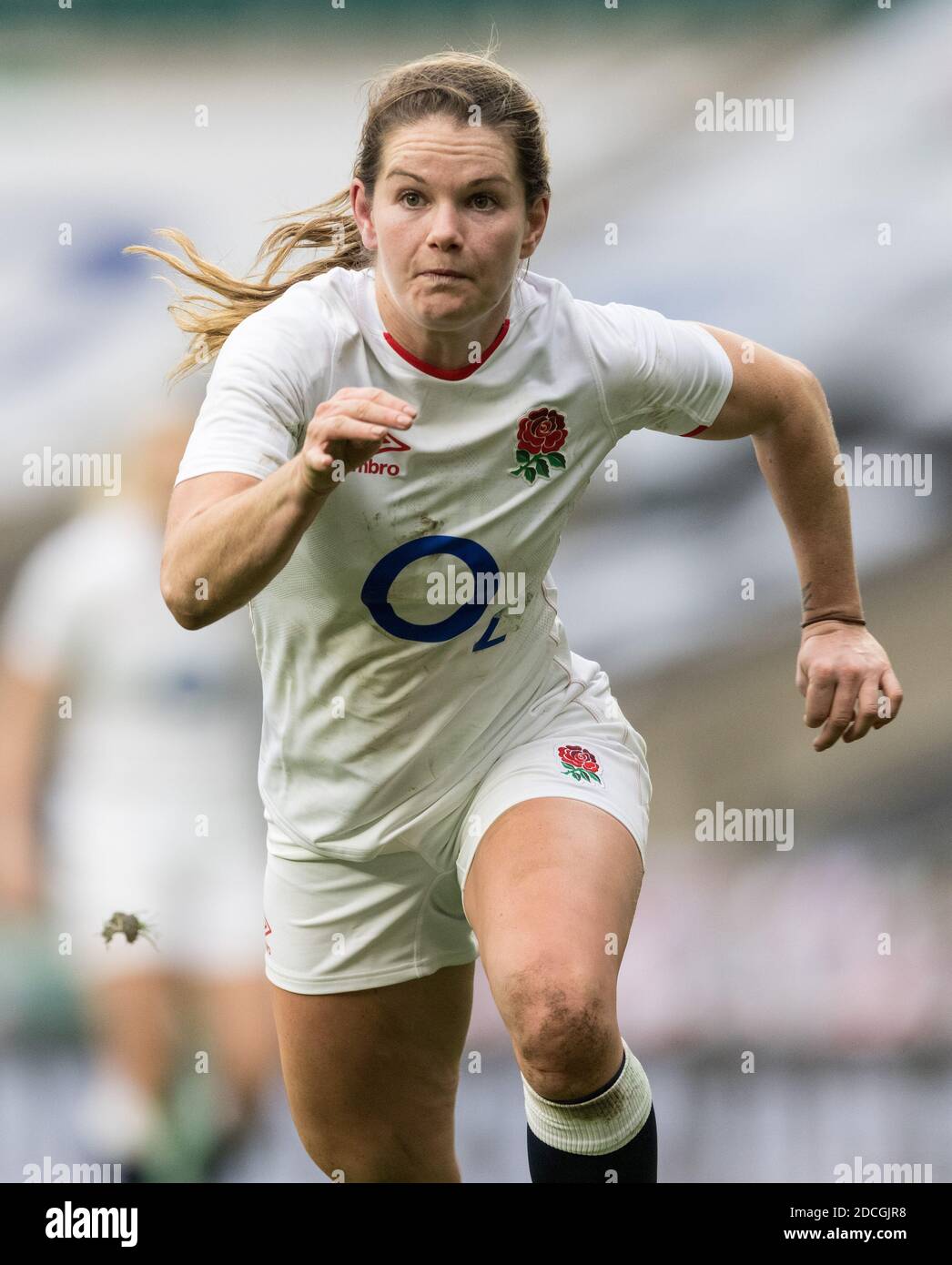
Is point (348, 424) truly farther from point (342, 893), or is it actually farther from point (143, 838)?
point (143, 838)

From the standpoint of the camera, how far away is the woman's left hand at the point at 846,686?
7.93 ft

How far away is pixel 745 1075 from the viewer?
3.58 m

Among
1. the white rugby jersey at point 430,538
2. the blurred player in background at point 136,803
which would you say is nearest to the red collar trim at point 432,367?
the white rugby jersey at point 430,538

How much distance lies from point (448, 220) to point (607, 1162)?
1.29 metres

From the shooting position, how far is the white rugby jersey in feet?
7.17

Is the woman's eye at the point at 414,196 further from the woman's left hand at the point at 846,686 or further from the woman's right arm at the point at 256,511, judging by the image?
the woman's left hand at the point at 846,686

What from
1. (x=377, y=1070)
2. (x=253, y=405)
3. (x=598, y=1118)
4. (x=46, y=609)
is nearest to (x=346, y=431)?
(x=253, y=405)

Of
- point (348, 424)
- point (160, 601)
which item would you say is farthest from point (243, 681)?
point (348, 424)

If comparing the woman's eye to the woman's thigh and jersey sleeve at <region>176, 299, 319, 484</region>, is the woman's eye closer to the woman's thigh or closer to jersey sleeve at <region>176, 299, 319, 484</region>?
jersey sleeve at <region>176, 299, 319, 484</region>

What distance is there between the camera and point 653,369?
238cm

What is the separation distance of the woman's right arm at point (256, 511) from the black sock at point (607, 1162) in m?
0.82

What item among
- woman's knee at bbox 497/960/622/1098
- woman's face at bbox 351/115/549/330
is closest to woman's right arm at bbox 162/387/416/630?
woman's face at bbox 351/115/549/330

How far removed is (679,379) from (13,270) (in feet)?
6.08

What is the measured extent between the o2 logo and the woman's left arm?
0.52m
